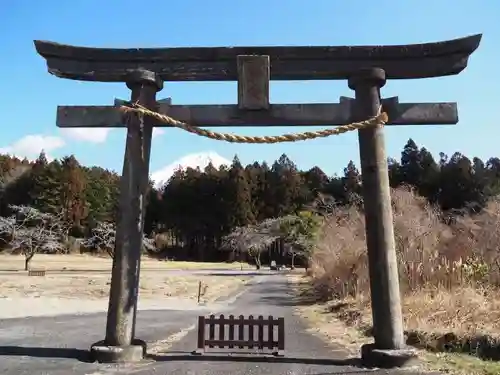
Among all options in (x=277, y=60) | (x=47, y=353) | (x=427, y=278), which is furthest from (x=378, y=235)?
(x=427, y=278)

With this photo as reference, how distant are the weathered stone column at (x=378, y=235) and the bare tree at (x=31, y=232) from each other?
38.7m

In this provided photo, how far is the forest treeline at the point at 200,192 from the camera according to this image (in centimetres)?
6444

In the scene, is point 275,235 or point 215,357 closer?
point 215,357

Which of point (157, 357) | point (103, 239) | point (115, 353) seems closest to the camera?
point (115, 353)

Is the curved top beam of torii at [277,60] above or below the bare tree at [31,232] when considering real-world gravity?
below

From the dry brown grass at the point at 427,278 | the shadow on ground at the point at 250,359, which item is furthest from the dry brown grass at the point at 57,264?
the shadow on ground at the point at 250,359

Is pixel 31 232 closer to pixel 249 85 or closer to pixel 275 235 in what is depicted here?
pixel 275 235

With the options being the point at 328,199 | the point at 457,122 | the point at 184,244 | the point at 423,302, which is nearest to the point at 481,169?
the point at 328,199

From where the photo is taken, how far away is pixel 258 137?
6.73 metres

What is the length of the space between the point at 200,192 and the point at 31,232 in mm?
31839

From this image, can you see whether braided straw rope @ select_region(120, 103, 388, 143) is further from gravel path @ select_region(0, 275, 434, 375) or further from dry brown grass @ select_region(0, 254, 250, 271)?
dry brown grass @ select_region(0, 254, 250, 271)

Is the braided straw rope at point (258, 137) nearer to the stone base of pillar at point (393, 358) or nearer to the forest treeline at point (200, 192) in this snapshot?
the stone base of pillar at point (393, 358)

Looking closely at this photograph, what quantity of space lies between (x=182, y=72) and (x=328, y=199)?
56965mm

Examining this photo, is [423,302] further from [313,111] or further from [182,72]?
[182,72]
